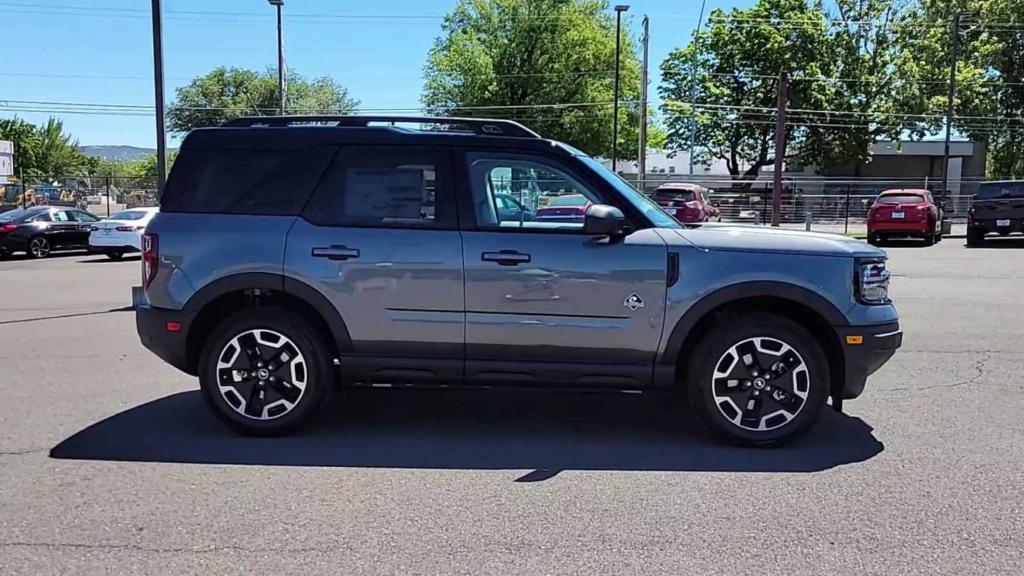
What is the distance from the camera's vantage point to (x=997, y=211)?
2352 centimetres

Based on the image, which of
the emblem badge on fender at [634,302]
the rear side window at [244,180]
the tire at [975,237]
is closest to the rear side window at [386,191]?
the rear side window at [244,180]

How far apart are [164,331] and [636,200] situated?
3197mm

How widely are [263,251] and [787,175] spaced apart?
169 ft

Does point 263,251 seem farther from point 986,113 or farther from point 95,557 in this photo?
point 986,113

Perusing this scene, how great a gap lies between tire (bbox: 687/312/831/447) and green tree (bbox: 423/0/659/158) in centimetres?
4607

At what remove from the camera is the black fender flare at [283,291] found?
541cm

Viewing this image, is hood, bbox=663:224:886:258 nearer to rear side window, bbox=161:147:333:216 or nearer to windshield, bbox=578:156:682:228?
windshield, bbox=578:156:682:228

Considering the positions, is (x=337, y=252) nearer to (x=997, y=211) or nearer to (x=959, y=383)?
(x=959, y=383)

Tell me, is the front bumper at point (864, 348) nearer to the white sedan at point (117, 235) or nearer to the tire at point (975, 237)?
the white sedan at point (117, 235)

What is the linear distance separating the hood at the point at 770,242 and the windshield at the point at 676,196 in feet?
69.3

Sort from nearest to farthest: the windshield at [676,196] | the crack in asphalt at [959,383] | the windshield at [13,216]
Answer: the crack in asphalt at [959,383] < the windshield at [13,216] < the windshield at [676,196]

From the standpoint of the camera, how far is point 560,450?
5355 mm

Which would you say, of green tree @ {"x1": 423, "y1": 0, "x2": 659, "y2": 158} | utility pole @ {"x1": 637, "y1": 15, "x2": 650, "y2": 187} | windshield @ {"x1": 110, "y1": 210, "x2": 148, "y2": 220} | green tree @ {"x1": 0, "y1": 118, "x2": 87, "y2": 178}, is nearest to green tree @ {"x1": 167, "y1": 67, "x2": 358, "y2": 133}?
green tree @ {"x1": 0, "y1": 118, "x2": 87, "y2": 178}

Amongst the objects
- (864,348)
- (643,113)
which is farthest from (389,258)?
(643,113)
